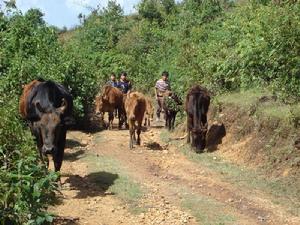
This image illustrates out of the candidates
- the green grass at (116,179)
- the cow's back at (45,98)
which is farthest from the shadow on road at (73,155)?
the cow's back at (45,98)

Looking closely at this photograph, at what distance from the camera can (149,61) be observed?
2914cm

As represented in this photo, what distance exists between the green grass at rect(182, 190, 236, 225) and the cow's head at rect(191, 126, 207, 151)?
401 centimetres

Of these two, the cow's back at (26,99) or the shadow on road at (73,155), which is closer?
the cow's back at (26,99)

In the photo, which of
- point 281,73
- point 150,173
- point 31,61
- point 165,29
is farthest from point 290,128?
point 165,29

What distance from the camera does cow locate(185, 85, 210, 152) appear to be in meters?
13.8

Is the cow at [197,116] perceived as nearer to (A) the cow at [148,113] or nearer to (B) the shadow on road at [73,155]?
(B) the shadow on road at [73,155]

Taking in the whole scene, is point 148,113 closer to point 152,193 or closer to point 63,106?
point 152,193

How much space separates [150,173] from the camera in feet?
38.3

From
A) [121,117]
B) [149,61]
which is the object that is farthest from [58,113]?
[149,61]

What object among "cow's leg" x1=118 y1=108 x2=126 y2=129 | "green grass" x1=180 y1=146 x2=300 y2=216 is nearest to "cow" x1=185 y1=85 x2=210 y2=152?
"green grass" x1=180 y1=146 x2=300 y2=216

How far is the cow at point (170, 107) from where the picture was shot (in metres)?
17.3

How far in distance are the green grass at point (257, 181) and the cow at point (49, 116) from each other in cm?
350

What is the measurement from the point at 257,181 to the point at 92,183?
10.7 feet

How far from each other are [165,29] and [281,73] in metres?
20.2
